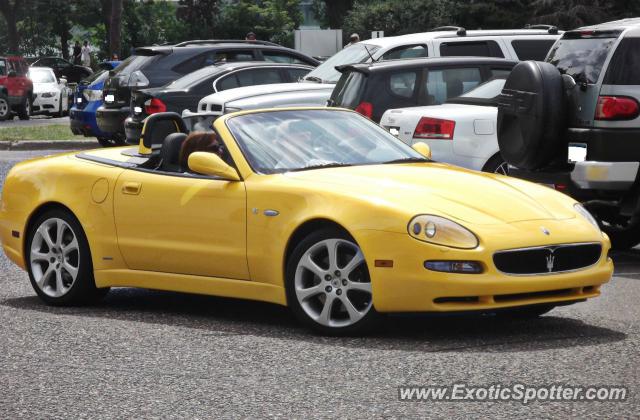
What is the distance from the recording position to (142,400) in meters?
6.30

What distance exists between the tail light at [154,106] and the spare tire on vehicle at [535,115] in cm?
918

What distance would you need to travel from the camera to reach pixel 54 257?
941 centimetres

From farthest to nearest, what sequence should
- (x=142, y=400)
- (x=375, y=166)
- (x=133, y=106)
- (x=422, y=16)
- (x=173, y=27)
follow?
(x=173, y=27) < (x=422, y=16) < (x=133, y=106) < (x=375, y=166) < (x=142, y=400)

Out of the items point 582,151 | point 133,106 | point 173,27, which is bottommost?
point 173,27

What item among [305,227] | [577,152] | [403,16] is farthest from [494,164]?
[403,16]

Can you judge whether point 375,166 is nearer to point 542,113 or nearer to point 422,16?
point 542,113

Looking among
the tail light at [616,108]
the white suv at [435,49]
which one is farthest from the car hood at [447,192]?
the white suv at [435,49]

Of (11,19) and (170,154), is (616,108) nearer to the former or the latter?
(170,154)

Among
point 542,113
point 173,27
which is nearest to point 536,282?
point 542,113

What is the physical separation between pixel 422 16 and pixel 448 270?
51330 millimetres

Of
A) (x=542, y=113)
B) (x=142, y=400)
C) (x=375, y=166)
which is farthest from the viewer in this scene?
(x=542, y=113)

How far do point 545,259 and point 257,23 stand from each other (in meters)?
61.5

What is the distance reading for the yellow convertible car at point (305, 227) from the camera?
755 centimetres

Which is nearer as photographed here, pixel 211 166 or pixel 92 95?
pixel 211 166
